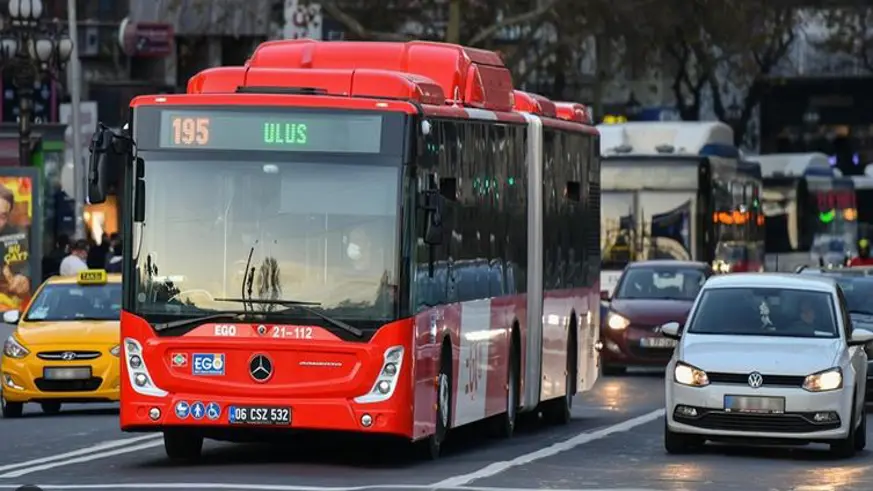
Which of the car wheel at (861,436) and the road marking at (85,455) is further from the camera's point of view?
the car wheel at (861,436)

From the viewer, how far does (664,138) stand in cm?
4469

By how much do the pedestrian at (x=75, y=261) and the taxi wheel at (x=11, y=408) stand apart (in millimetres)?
8017

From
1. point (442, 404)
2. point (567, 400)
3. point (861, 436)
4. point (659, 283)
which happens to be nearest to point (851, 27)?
point (659, 283)

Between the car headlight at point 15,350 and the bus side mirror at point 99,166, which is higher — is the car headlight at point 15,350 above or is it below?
below

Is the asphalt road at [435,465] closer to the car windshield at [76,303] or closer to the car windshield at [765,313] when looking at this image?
the car windshield at [765,313]

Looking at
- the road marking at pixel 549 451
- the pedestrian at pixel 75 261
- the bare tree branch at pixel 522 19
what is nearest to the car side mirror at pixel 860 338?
the road marking at pixel 549 451

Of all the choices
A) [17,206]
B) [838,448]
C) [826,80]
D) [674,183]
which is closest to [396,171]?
[838,448]

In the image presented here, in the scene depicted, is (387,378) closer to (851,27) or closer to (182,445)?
(182,445)

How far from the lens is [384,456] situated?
65.9ft

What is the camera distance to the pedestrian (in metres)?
35.9

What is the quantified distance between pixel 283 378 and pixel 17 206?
69.3ft

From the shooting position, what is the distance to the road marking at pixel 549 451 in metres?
17.5

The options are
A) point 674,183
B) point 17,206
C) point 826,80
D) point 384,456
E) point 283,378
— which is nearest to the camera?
point 283,378

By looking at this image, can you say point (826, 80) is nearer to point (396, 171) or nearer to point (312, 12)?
point (312, 12)
